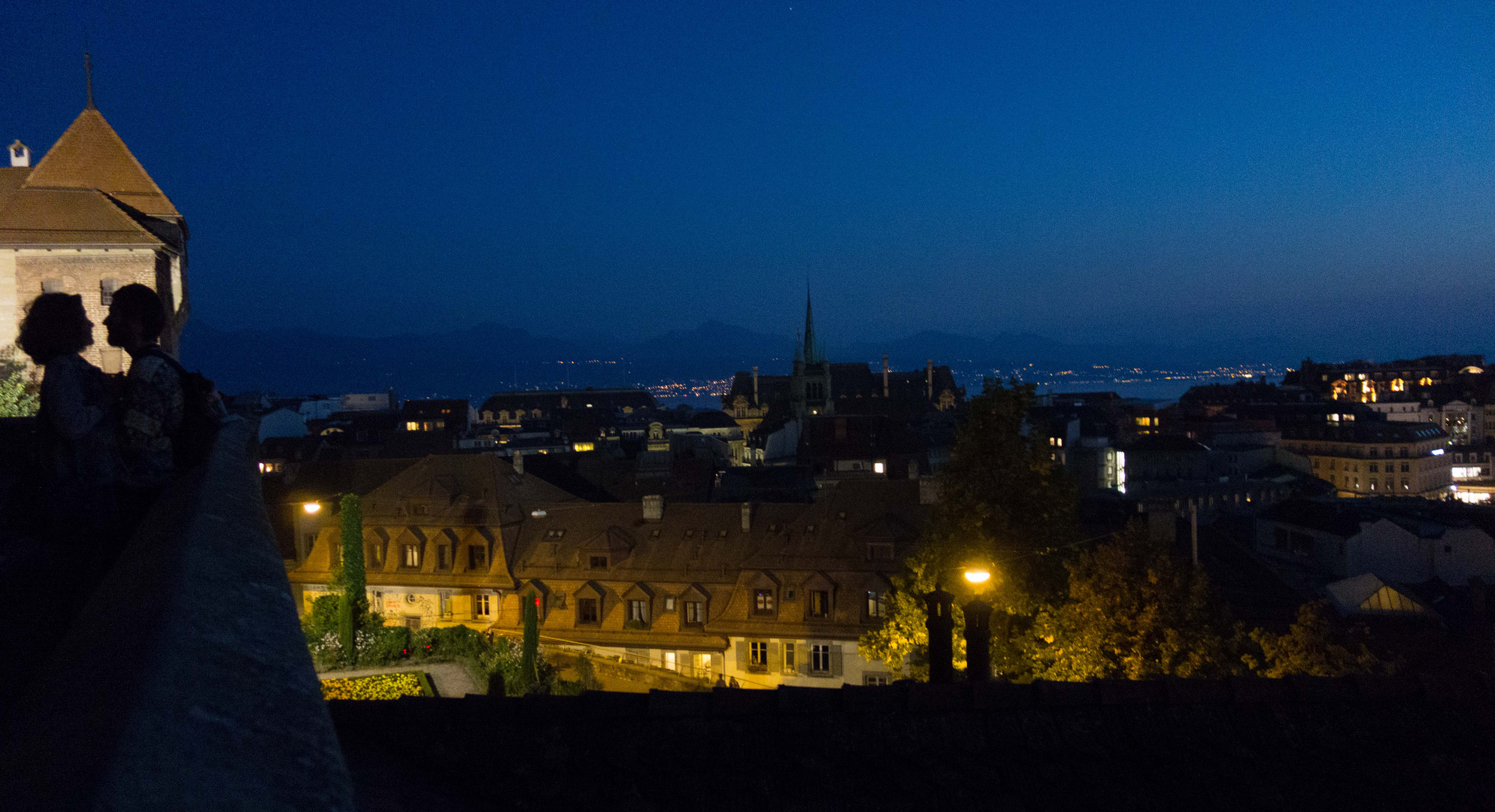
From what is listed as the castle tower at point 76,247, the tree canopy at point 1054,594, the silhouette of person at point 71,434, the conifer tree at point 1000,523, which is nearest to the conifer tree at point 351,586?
the castle tower at point 76,247

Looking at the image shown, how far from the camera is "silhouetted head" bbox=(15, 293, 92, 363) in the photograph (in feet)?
17.7

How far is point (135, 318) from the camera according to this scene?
Answer: 589 cm

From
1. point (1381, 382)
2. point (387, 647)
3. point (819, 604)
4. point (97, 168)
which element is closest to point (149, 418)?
point (387, 647)

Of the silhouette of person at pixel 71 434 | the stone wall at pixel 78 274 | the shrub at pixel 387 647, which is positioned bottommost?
the shrub at pixel 387 647

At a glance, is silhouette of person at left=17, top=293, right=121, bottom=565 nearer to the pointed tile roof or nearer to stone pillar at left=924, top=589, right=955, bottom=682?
stone pillar at left=924, top=589, right=955, bottom=682

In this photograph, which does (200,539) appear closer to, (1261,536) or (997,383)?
(997,383)

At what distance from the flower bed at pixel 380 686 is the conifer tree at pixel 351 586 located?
108 inches

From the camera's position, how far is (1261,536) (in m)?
55.5

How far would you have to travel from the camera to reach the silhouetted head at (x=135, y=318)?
5824 millimetres

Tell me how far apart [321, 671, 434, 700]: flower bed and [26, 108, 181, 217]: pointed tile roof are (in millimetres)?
28375

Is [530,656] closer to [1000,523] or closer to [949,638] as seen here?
[1000,523]

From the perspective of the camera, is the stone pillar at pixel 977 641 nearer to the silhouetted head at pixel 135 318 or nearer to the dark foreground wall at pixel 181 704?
the silhouetted head at pixel 135 318

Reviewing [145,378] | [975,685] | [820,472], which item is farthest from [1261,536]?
[145,378]

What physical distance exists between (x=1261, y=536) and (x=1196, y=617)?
43.3 m
